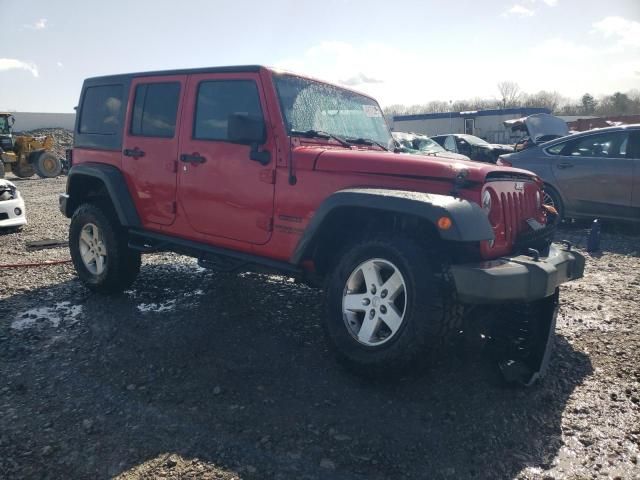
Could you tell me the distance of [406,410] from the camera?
2.85 m

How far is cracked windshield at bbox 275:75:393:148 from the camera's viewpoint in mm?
3684

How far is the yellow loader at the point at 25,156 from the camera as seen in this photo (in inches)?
752

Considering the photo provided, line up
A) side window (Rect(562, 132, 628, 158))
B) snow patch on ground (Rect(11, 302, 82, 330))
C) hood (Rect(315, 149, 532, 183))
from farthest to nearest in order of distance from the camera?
side window (Rect(562, 132, 628, 158)), snow patch on ground (Rect(11, 302, 82, 330)), hood (Rect(315, 149, 532, 183))

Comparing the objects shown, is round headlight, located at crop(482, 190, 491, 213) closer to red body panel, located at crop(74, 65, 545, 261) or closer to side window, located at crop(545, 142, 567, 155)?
red body panel, located at crop(74, 65, 545, 261)

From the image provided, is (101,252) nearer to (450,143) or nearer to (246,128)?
(246,128)

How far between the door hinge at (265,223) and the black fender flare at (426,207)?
1.83 ft

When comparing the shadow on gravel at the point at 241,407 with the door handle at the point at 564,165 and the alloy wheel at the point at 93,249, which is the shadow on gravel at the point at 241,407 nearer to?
the alloy wheel at the point at 93,249

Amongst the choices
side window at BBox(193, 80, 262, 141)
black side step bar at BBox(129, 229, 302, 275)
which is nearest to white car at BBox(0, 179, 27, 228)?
black side step bar at BBox(129, 229, 302, 275)

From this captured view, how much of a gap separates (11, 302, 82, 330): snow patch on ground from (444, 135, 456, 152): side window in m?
13.9

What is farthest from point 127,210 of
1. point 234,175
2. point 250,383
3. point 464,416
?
point 464,416

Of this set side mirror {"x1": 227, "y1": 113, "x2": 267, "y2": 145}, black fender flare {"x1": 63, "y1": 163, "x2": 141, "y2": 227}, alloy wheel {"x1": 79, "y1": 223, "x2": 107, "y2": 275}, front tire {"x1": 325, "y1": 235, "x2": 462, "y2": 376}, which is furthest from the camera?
alloy wheel {"x1": 79, "y1": 223, "x2": 107, "y2": 275}

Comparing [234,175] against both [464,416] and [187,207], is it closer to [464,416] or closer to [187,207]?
[187,207]

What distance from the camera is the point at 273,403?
291 cm

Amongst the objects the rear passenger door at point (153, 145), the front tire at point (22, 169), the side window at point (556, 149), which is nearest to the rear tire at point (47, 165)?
the front tire at point (22, 169)
